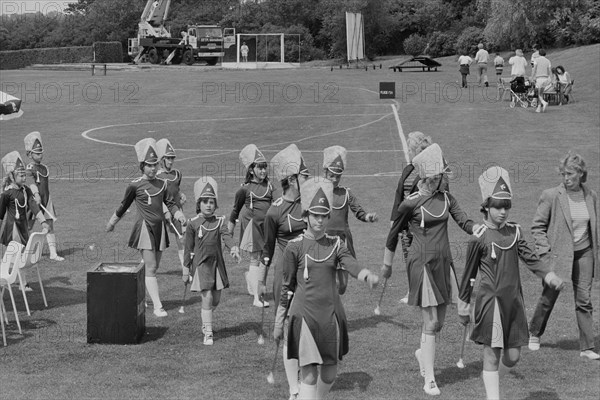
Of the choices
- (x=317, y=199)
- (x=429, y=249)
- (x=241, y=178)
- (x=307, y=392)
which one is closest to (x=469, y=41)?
(x=241, y=178)

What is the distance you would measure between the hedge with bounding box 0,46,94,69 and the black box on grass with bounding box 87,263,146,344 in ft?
272

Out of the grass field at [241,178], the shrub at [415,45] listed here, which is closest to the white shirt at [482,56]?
the grass field at [241,178]

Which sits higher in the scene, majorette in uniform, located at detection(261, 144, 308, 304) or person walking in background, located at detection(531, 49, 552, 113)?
person walking in background, located at detection(531, 49, 552, 113)

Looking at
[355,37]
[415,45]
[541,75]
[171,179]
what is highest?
[355,37]

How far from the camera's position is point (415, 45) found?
81188 millimetres

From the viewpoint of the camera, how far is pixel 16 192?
14.5 metres

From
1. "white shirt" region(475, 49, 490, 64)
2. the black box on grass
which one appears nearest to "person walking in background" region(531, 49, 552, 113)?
"white shirt" region(475, 49, 490, 64)

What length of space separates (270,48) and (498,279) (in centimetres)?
7477

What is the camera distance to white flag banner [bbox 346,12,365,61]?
242 feet

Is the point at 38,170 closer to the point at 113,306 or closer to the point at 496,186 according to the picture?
the point at 113,306

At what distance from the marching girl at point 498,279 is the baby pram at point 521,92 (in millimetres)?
29609

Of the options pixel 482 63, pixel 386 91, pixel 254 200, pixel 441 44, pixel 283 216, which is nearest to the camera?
pixel 283 216

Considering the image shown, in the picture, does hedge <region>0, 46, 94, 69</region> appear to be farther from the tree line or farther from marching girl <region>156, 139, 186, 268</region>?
marching girl <region>156, 139, 186, 268</region>

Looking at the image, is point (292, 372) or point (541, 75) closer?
point (292, 372)
